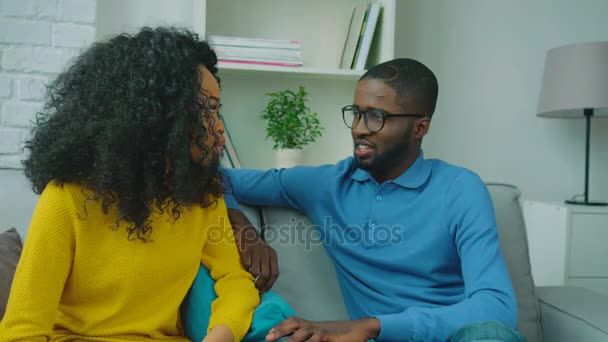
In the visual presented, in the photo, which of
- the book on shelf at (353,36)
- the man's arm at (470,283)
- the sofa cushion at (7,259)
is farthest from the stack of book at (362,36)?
the sofa cushion at (7,259)

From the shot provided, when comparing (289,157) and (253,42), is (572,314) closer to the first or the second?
(289,157)

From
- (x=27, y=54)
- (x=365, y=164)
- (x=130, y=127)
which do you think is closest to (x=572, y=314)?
(x=365, y=164)

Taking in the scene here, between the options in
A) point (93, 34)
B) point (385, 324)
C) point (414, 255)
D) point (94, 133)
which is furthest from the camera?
point (93, 34)

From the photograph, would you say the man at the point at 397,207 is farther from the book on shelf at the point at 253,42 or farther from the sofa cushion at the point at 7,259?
the book on shelf at the point at 253,42

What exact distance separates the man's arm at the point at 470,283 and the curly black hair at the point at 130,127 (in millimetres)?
493

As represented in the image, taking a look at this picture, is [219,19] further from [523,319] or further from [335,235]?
[523,319]

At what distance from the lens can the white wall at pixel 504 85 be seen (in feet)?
8.86

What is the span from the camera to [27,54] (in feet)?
6.70

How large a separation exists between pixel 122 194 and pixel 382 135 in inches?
25.3

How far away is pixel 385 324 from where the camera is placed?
113 cm

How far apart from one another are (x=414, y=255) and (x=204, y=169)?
21.1 inches

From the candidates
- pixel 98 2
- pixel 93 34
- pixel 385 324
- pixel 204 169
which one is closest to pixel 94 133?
pixel 204 169

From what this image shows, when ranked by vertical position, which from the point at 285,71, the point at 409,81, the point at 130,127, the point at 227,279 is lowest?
the point at 227,279

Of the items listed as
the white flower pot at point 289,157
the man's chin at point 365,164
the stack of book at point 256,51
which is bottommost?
the white flower pot at point 289,157
